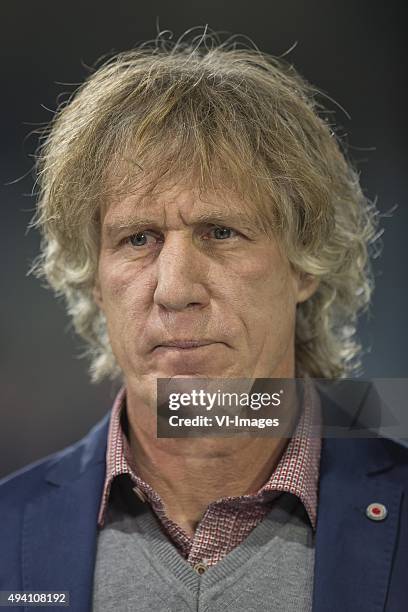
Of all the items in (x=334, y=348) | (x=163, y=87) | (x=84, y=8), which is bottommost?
(x=334, y=348)

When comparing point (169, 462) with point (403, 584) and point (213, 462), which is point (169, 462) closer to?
point (213, 462)

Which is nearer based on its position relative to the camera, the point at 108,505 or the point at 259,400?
the point at 259,400

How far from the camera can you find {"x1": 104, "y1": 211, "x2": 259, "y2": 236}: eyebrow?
1.18 metres

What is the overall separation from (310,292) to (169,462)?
37 cm

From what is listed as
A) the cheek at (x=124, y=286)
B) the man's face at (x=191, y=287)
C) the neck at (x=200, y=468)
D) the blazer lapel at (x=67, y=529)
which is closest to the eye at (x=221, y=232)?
the man's face at (x=191, y=287)

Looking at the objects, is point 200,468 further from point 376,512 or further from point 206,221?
point 206,221

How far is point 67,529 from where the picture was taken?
1.25 m

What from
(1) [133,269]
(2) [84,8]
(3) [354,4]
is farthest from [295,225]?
(2) [84,8]

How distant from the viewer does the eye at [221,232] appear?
3.95 ft

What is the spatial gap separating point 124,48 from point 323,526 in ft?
2.63

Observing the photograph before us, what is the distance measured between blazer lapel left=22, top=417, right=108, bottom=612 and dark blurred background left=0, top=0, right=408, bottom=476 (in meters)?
0.07

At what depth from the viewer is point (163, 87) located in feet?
4.08

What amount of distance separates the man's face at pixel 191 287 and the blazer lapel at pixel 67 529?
0.18m

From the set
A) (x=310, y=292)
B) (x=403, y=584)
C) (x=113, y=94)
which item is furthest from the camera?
(x=310, y=292)
